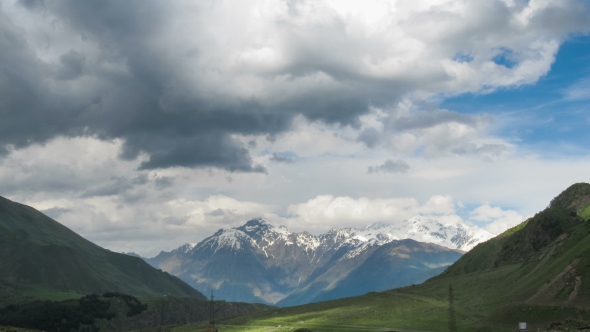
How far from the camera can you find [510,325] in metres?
130

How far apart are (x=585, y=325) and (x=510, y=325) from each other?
2121 cm

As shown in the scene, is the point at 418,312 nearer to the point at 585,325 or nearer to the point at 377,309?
the point at 377,309

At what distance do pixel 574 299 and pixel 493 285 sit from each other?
70279 millimetres

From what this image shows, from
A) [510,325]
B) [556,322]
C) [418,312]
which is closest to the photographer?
[556,322]

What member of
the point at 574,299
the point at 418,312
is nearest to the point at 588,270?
the point at 574,299

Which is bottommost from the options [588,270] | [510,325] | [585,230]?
[510,325]

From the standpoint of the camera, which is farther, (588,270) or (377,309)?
(377,309)

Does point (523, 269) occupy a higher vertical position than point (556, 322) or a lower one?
higher

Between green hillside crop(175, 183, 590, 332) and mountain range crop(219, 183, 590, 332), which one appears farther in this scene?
green hillside crop(175, 183, 590, 332)

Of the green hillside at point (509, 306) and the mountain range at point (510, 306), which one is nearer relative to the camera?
the mountain range at point (510, 306)

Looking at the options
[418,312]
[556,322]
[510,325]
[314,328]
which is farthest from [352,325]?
[556,322]

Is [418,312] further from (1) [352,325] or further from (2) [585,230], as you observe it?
(2) [585,230]

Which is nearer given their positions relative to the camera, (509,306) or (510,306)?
(510,306)

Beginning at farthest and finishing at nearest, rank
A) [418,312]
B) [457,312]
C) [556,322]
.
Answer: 1. [418,312]
2. [457,312]
3. [556,322]
